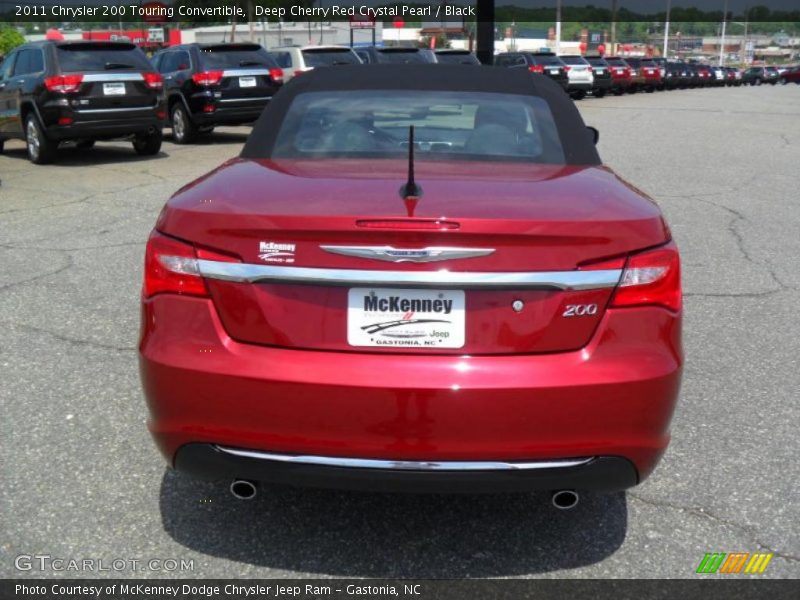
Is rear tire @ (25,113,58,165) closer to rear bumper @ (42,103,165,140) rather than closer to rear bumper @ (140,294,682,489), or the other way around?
rear bumper @ (42,103,165,140)

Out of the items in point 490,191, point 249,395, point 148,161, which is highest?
point 490,191

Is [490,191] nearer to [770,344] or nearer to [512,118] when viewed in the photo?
[512,118]

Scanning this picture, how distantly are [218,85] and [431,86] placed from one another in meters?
12.8

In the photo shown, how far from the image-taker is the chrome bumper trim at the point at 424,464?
8.89ft

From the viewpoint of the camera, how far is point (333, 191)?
9.57 feet

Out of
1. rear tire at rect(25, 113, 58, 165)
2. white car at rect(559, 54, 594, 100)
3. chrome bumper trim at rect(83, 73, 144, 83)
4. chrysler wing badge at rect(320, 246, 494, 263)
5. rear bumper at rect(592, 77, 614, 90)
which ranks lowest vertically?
rear bumper at rect(592, 77, 614, 90)

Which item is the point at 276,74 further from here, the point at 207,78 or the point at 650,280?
the point at 650,280

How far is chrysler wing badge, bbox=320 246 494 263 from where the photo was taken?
264 cm

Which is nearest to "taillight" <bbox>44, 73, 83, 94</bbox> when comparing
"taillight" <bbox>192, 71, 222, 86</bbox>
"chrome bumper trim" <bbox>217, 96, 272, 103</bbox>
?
"taillight" <bbox>192, 71, 222, 86</bbox>

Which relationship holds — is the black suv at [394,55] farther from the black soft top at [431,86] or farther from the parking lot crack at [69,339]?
the black soft top at [431,86]

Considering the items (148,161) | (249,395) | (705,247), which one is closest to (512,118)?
(249,395)

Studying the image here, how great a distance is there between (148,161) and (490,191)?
12.2 m

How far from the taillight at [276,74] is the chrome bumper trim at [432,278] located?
572 inches

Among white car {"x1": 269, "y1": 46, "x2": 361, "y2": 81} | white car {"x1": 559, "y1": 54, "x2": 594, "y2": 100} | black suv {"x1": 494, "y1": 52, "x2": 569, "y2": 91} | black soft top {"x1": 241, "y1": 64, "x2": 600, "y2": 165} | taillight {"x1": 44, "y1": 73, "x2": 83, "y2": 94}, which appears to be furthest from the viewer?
white car {"x1": 559, "y1": 54, "x2": 594, "y2": 100}
